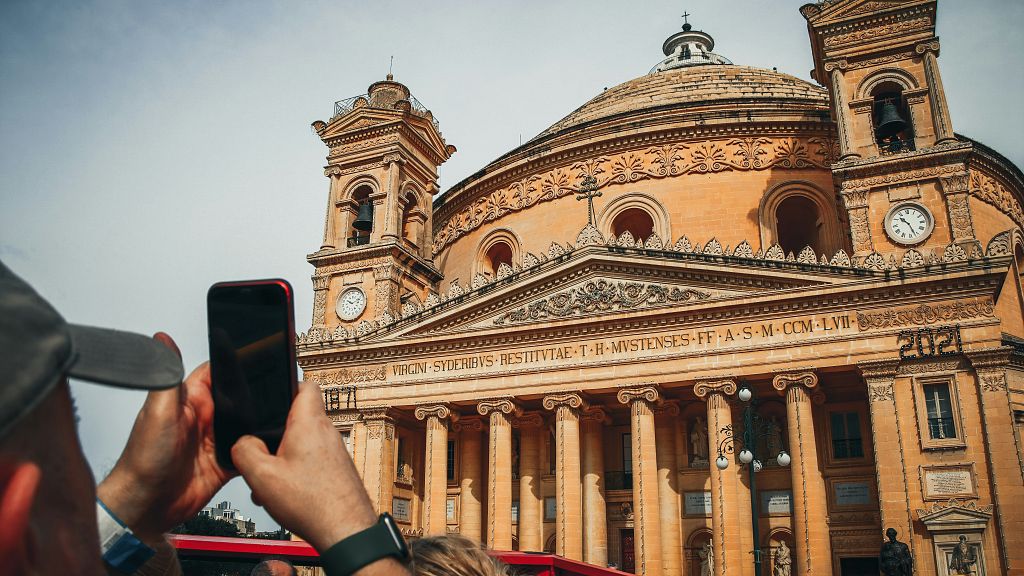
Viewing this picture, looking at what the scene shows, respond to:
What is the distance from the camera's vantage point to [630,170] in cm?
3500

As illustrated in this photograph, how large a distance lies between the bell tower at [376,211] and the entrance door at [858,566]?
54.5 ft

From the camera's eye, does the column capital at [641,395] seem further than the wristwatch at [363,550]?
Yes

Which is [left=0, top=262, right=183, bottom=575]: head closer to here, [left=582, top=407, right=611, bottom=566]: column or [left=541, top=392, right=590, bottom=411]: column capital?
[left=582, top=407, right=611, bottom=566]: column

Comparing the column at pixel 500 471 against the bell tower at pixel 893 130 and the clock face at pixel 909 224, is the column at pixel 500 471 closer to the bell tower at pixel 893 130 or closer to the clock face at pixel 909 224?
the bell tower at pixel 893 130

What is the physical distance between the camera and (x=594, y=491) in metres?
27.8

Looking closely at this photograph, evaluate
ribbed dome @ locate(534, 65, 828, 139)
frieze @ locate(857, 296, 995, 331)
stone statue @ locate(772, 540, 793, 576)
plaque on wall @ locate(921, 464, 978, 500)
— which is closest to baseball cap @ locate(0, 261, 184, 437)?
plaque on wall @ locate(921, 464, 978, 500)

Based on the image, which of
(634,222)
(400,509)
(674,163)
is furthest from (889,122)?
(400,509)

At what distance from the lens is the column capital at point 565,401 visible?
88.8 ft

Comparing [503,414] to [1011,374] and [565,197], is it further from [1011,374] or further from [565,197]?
[1011,374]

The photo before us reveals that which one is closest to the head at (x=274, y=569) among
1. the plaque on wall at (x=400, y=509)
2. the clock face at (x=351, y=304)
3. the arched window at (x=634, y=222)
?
the plaque on wall at (x=400, y=509)

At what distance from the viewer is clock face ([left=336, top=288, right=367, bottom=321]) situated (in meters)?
32.4

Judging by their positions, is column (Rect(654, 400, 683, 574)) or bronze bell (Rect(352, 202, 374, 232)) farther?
bronze bell (Rect(352, 202, 374, 232))

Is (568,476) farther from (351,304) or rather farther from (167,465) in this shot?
(167,465)

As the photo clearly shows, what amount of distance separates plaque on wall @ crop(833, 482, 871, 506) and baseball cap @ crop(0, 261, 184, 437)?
88.7ft
